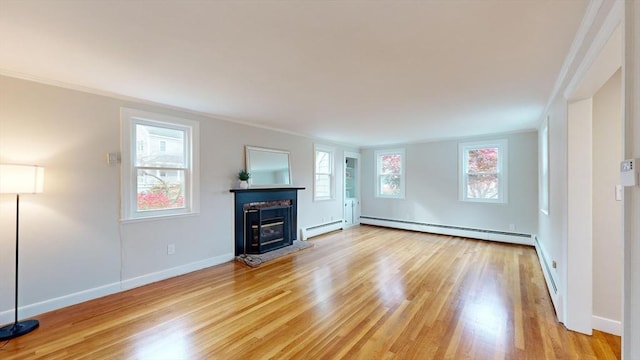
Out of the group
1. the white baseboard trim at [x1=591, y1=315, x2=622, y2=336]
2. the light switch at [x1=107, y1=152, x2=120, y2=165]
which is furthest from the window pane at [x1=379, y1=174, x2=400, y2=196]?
the light switch at [x1=107, y1=152, x2=120, y2=165]

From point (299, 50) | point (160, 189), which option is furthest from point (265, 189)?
point (299, 50)

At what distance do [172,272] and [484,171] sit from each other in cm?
611

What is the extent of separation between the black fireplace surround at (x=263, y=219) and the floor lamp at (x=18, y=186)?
7.26ft

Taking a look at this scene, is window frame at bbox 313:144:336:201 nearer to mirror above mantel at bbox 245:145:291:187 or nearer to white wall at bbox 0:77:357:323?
mirror above mantel at bbox 245:145:291:187

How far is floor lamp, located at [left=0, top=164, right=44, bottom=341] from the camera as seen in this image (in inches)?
85.1

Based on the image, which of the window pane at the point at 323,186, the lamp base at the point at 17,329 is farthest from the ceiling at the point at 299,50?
the window pane at the point at 323,186

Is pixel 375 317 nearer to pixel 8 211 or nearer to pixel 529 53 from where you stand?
pixel 529 53

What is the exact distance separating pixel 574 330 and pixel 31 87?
5.45 meters

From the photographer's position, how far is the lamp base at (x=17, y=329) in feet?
7.13

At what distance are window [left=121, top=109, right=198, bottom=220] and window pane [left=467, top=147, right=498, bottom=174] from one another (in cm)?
555

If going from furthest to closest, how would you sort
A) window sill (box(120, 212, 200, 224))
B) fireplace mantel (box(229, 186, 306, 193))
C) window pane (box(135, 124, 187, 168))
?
1. fireplace mantel (box(229, 186, 306, 193))
2. window pane (box(135, 124, 187, 168))
3. window sill (box(120, 212, 200, 224))

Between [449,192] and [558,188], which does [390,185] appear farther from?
[558,188]

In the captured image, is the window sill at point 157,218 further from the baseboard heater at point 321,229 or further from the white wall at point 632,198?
the white wall at point 632,198

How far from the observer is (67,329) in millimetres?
2289
